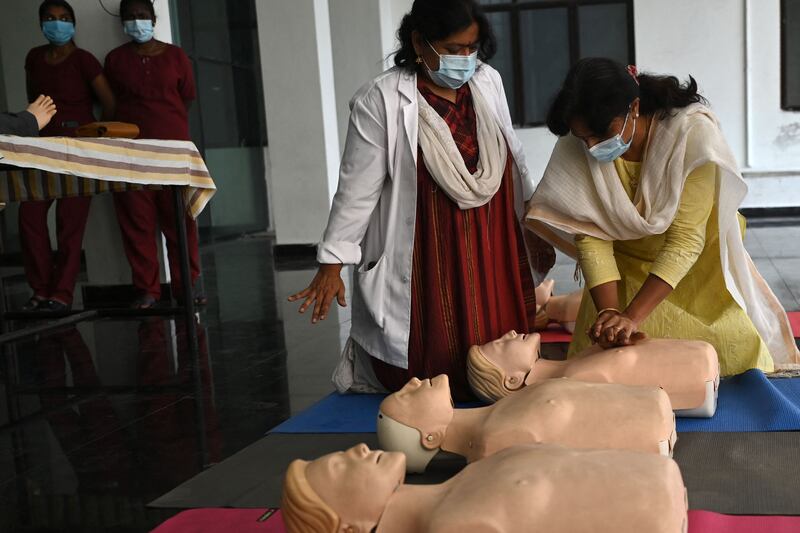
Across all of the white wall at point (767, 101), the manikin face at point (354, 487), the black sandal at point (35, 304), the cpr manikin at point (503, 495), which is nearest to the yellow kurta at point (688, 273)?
the cpr manikin at point (503, 495)

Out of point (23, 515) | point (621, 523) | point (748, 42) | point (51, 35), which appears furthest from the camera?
point (748, 42)

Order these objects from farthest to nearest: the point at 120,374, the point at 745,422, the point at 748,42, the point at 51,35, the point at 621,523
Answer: the point at 748,42
the point at 51,35
the point at 120,374
the point at 745,422
the point at 621,523

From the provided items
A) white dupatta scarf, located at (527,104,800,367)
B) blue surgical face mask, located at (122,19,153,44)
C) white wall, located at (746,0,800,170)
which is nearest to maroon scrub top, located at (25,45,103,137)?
blue surgical face mask, located at (122,19,153,44)

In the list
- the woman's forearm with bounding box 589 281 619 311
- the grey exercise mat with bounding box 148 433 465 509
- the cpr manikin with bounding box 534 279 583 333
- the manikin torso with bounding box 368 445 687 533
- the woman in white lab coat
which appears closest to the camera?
the manikin torso with bounding box 368 445 687 533

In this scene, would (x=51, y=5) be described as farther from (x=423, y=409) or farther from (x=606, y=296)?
(x=423, y=409)

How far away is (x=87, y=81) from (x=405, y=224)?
127 inches

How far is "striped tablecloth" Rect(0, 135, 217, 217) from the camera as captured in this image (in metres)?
3.77

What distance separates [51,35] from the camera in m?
5.20

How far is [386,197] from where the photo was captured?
290 centimetres

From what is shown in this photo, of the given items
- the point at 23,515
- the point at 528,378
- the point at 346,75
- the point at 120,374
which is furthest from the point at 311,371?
the point at 346,75

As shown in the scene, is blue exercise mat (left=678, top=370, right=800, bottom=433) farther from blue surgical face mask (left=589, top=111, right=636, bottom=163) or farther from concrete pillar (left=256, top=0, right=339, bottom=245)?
concrete pillar (left=256, top=0, right=339, bottom=245)

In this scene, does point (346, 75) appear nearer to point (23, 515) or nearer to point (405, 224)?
point (405, 224)

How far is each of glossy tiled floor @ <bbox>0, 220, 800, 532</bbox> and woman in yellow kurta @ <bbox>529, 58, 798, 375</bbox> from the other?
108 cm

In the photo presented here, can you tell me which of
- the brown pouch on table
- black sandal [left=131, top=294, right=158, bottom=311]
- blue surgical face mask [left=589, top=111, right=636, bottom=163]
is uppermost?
the brown pouch on table
